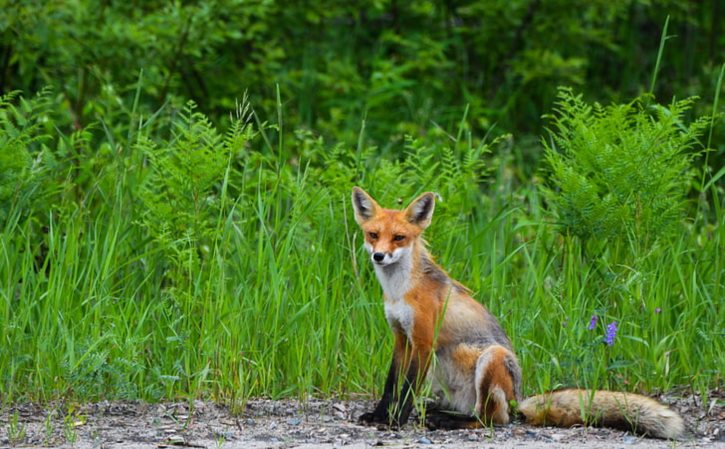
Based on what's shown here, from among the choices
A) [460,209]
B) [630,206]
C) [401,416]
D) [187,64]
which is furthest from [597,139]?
[187,64]

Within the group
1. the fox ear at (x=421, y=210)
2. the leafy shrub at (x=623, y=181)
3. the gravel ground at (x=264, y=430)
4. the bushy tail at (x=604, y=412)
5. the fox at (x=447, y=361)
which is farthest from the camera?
the leafy shrub at (x=623, y=181)

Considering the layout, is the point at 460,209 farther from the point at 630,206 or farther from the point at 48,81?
the point at 48,81

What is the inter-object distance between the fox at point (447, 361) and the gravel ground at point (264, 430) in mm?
97

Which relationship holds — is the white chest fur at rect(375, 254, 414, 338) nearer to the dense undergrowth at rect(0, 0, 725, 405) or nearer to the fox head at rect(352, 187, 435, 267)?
the fox head at rect(352, 187, 435, 267)

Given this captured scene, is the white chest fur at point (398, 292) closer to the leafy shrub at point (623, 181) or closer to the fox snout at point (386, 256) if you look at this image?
the fox snout at point (386, 256)

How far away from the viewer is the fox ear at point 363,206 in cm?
635

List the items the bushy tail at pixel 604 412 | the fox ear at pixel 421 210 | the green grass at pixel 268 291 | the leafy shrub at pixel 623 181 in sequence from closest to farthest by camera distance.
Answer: the bushy tail at pixel 604 412, the fox ear at pixel 421 210, the green grass at pixel 268 291, the leafy shrub at pixel 623 181

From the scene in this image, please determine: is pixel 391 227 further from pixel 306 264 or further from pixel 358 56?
pixel 358 56

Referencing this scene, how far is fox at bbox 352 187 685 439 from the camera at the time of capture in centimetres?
578

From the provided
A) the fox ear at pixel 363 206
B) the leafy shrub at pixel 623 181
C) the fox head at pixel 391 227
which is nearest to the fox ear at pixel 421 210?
the fox head at pixel 391 227

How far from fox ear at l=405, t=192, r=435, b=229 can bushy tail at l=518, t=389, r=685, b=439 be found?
3.87 feet

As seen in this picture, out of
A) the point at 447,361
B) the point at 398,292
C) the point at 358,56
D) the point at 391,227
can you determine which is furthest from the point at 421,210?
the point at 358,56

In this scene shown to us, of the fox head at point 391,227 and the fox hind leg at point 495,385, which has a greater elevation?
the fox head at point 391,227

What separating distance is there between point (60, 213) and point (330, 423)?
2.90 meters
